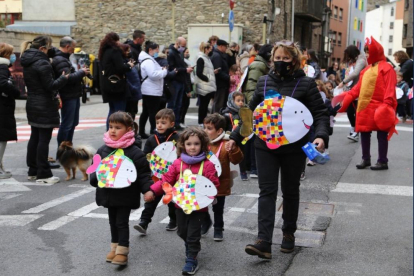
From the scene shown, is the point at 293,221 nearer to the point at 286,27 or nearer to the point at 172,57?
the point at 172,57

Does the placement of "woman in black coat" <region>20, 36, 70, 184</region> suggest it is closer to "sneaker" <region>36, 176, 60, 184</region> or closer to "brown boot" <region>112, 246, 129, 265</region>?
"sneaker" <region>36, 176, 60, 184</region>

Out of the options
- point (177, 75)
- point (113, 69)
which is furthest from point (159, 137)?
point (177, 75)

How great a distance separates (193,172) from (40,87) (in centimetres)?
406

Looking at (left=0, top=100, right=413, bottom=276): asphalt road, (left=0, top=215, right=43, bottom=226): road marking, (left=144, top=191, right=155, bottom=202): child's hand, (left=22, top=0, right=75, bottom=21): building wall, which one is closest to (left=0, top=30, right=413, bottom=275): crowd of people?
(left=144, top=191, right=155, bottom=202): child's hand

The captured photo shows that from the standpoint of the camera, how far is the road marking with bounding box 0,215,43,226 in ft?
20.0

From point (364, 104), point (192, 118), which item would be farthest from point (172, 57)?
point (364, 104)

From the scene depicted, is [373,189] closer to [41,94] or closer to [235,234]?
[235,234]

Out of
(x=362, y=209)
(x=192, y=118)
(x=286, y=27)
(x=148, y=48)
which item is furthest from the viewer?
(x=286, y=27)

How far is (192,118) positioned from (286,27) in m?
21.5

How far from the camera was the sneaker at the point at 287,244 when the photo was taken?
203 inches

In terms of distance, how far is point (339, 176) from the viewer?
8812 mm

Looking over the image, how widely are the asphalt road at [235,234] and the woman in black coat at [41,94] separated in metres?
0.39

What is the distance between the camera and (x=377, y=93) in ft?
29.2

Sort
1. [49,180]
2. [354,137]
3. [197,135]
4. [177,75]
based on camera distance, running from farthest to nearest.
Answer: [177,75], [354,137], [49,180], [197,135]
